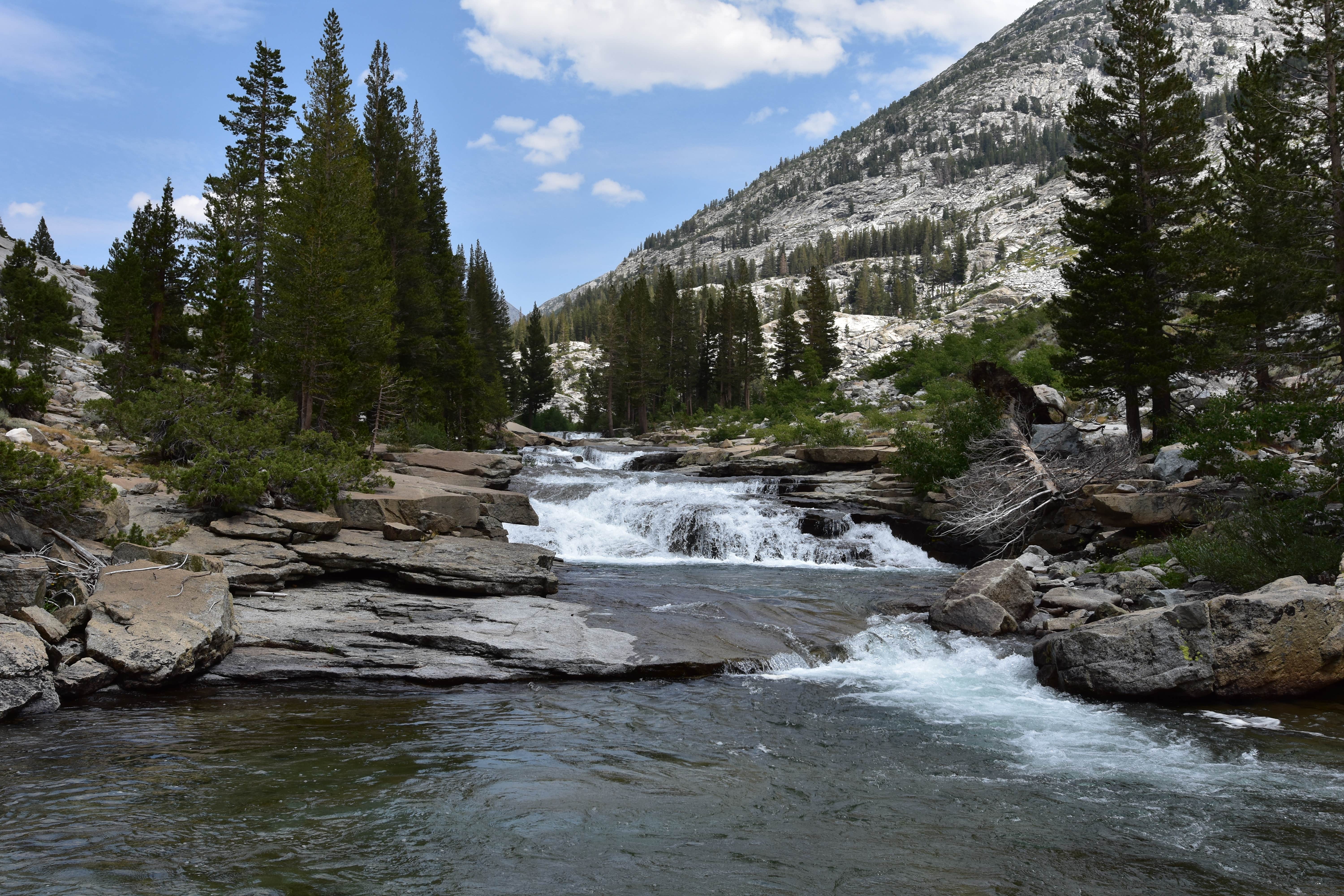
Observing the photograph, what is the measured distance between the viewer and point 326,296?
82.8ft

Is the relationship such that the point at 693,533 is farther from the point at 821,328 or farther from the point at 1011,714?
the point at 821,328

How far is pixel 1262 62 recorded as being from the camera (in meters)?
20.8

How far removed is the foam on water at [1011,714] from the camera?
716cm

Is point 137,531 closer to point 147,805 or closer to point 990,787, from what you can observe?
point 147,805

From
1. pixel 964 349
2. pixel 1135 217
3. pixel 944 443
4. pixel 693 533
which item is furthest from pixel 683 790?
pixel 964 349

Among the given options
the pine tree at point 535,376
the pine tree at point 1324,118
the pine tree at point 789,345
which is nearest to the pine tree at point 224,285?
the pine tree at point 1324,118

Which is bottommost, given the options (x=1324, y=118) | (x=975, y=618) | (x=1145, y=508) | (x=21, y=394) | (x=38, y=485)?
(x=975, y=618)

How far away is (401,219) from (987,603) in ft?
118

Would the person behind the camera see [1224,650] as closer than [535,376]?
Yes

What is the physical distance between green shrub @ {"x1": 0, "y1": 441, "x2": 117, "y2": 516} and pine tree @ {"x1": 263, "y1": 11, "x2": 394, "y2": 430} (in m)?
13.6

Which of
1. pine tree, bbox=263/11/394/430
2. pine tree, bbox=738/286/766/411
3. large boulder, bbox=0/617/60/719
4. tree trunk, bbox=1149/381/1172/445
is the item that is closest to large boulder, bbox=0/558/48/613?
large boulder, bbox=0/617/60/719

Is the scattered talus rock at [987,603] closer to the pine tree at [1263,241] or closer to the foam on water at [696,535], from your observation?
the foam on water at [696,535]

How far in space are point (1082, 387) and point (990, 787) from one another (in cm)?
2015

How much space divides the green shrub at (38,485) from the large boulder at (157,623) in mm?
1306
